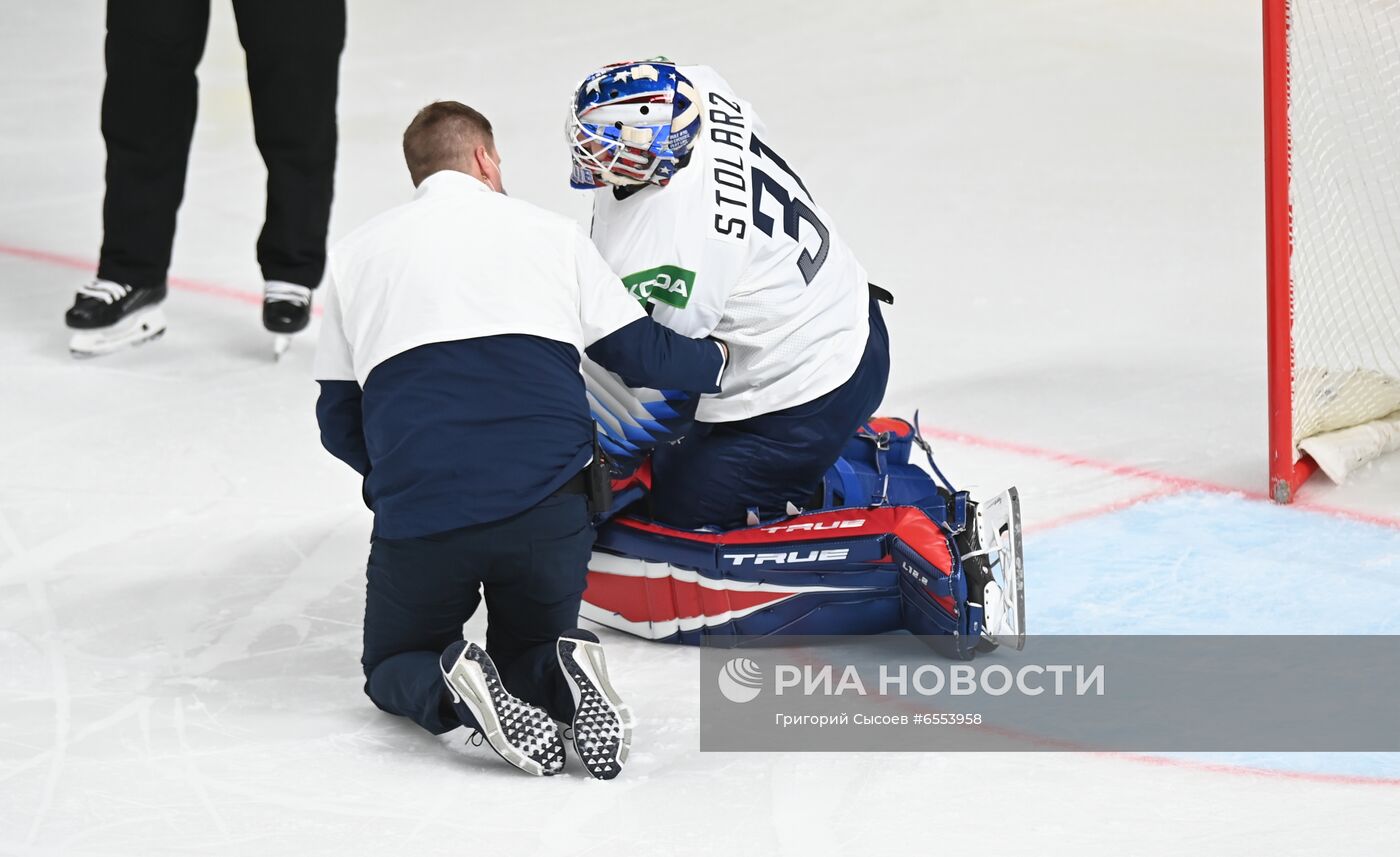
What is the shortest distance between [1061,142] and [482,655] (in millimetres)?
4341

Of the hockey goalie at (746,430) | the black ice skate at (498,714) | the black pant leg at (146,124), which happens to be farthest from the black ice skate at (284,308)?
the black ice skate at (498,714)

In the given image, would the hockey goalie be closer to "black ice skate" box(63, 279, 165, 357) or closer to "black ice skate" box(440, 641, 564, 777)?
"black ice skate" box(440, 641, 564, 777)

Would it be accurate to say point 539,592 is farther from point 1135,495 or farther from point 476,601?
point 1135,495

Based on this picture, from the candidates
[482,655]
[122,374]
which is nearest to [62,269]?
[122,374]

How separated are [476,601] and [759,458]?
627 mm

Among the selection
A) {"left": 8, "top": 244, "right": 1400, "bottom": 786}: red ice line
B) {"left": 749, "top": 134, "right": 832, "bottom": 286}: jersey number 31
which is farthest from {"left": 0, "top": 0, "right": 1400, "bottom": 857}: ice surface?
{"left": 749, "top": 134, "right": 832, "bottom": 286}: jersey number 31

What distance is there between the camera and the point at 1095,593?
3.17 meters

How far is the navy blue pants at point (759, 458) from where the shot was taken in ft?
10.1

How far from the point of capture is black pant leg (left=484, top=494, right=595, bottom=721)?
8.50 feet

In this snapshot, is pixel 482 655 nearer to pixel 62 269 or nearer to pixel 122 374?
pixel 122 374

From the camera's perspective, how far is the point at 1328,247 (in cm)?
384

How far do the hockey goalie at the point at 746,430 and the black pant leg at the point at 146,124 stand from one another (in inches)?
77.0

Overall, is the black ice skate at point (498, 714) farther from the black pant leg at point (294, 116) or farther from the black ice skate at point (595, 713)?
the black pant leg at point (294, 116)

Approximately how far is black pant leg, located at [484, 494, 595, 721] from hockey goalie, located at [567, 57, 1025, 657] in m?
0.36
